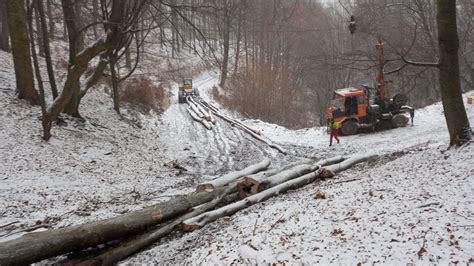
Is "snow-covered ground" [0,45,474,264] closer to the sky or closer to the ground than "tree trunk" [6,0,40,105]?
closer to the ground

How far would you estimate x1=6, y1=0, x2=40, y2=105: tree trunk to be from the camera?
38.5 ft

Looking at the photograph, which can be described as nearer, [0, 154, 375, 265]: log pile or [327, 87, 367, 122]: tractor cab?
[0, 154, 375, 265]: log pile

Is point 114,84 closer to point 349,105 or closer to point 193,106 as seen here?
point 193,106

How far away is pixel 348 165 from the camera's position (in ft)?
31.8

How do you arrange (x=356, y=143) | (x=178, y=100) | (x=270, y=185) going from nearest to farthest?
1. (x=270, y=185)
2. (x=356, y=143)
3. (x=178, y=100)

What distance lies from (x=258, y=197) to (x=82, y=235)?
3492 mm

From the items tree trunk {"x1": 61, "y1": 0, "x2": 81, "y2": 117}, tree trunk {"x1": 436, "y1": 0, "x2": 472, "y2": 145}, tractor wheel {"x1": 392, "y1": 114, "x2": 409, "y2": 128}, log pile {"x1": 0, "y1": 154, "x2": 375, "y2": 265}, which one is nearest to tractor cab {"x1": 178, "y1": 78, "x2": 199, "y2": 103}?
tree trunk {"x1": 61, "y1": 0, "x2": 81, "y2": 117}

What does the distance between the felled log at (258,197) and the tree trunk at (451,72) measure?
3.07 meters

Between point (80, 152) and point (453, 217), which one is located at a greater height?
point (453, 217)

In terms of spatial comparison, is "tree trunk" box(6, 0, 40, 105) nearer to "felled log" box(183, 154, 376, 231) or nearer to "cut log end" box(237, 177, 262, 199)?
"cut log end" box(237, 177, 262, 199)

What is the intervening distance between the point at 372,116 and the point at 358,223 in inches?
567

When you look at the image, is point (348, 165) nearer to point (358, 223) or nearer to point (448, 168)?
point (448, 168)

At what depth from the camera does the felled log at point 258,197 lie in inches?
249

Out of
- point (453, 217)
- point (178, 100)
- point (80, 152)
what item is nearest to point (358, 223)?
point (453, 217)
